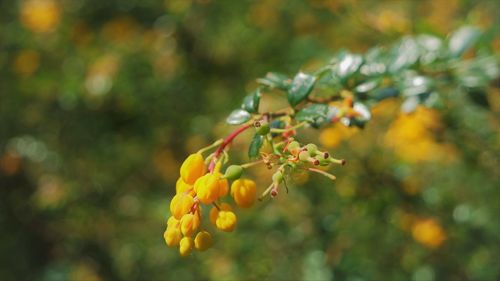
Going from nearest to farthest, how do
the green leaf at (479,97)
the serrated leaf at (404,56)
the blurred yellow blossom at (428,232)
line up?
1. the serrated leaf at (404,56)
2. the green leaf at (479,97)
3. the blurred yellow blossom at (428,232)

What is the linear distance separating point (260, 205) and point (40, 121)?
144 centimetres

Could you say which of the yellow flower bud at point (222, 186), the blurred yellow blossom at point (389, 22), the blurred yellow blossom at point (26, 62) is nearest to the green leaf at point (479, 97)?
the blurred yellow blossom at point (389, 22)

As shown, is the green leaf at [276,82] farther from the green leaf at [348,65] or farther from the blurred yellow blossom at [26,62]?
the blurred yellow blossom at [26,62]

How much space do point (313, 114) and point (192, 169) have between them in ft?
0.79

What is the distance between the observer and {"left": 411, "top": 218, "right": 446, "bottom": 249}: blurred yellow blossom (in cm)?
193

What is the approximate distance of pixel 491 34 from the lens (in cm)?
159

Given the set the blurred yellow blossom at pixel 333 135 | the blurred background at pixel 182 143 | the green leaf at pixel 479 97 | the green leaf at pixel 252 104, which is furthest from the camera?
the blurred background at pixel 182 143

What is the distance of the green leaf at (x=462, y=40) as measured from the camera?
1.42 metres

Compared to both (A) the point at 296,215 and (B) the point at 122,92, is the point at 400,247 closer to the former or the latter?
(A) the point at 296,215

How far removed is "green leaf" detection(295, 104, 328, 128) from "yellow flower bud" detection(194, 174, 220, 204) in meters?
0.22

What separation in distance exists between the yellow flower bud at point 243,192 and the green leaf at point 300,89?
0.23m

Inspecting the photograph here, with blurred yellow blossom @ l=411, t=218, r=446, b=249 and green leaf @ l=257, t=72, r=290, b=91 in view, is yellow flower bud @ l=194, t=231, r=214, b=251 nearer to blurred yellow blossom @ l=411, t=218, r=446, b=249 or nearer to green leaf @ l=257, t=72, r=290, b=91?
green leaf @ l=257, t=72, r=290, b=91

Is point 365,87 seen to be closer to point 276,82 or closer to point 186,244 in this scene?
point 276,82

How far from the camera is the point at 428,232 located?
1.93m
